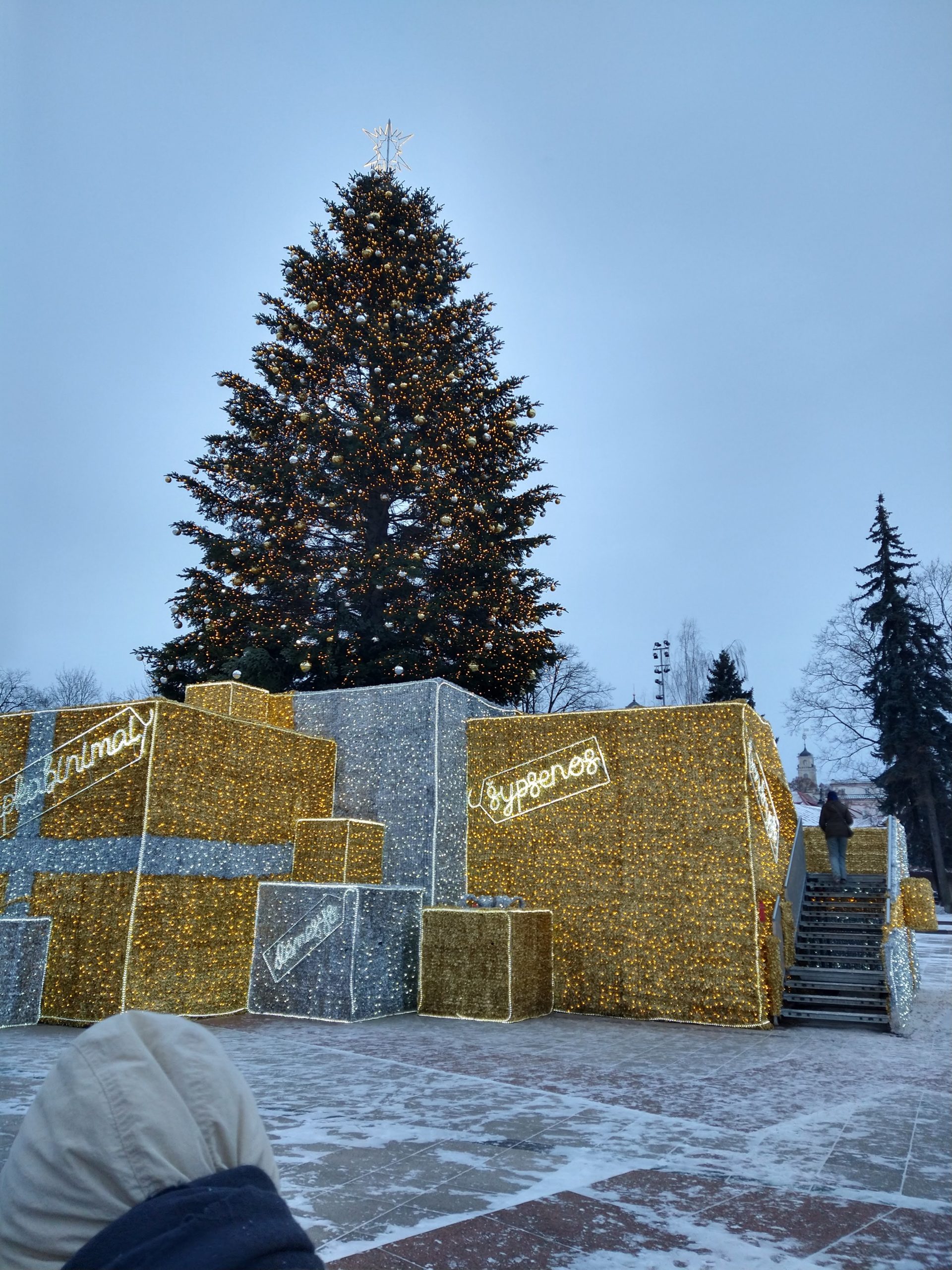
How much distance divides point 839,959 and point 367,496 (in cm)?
1004

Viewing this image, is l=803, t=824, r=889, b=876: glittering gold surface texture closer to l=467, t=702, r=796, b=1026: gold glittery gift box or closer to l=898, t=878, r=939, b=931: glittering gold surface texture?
l=467, t=702, r=796, b=1026: gold glittery gift box

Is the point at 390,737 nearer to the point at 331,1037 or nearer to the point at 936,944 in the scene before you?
the point at 331,1037

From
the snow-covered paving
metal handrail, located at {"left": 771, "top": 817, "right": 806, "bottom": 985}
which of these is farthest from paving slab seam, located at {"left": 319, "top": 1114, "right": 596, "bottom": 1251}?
metal handrail, located at {"left": 771, "top": 817, "right": 806, "bottom": 985}

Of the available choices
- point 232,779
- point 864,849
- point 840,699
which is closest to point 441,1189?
point 232,779

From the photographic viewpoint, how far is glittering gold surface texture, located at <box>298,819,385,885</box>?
9.81 metres

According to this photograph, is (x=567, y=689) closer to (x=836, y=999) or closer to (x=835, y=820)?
(x=835, y=820)

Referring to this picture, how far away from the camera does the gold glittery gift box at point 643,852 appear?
894 centimetres

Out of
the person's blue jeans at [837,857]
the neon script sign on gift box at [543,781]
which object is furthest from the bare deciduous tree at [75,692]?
the person's blue jeans at [837,857]

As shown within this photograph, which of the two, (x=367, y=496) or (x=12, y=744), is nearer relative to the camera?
(x=12, y=744)

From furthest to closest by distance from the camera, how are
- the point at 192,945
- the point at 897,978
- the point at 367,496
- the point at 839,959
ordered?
the point at 367,496 < the point at 839,959 < the point at 192,945 < the point at 897,978

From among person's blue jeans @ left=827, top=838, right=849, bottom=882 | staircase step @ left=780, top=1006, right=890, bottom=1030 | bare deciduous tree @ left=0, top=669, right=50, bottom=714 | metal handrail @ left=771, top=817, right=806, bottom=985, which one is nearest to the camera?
staircase step @ left=780, top=1006, right=890, bottom=1030

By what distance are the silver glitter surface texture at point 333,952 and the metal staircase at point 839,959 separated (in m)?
4.17

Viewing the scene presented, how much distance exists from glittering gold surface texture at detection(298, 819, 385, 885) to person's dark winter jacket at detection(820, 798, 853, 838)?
6325mm

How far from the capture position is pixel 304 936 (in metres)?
8.84
